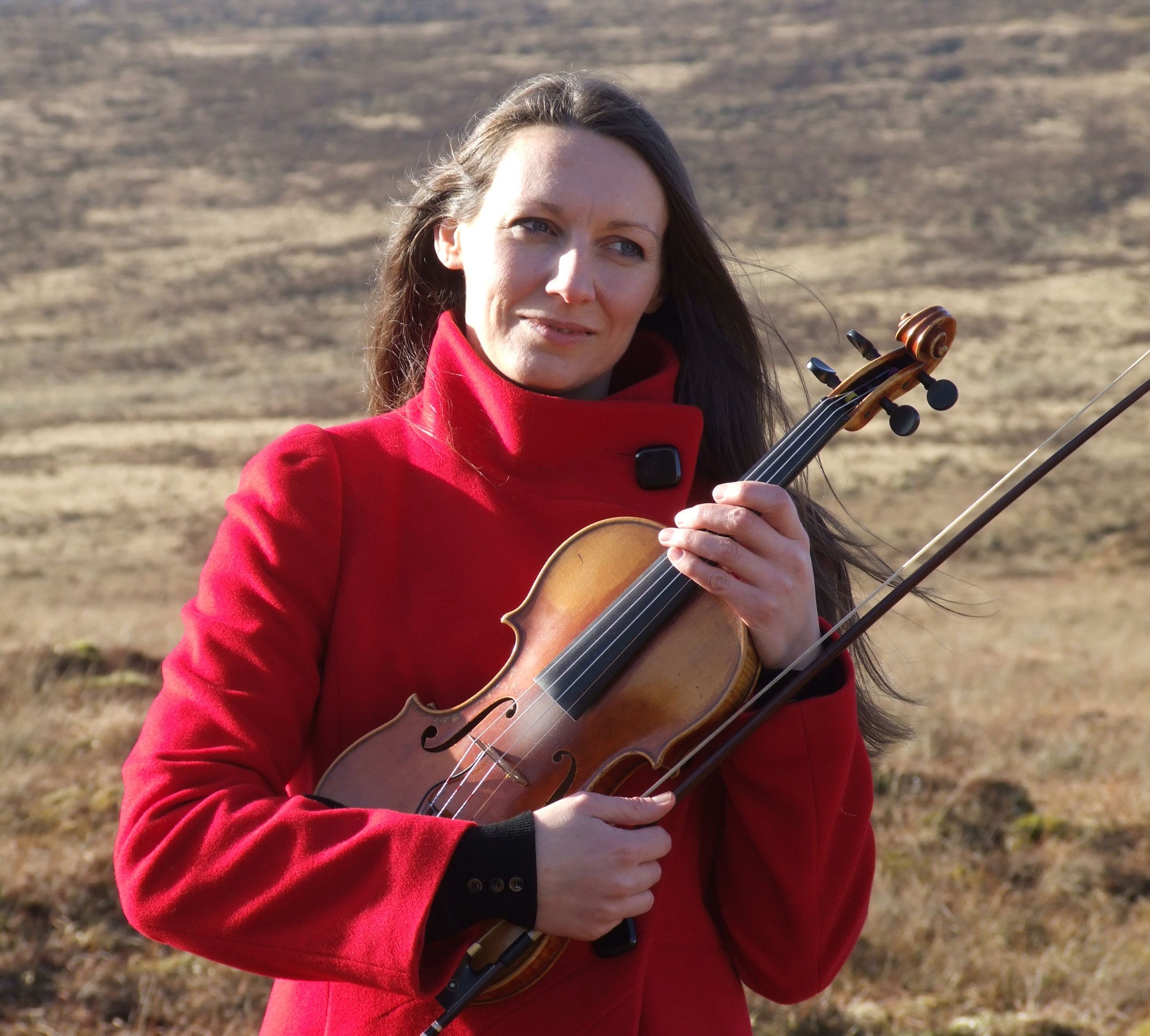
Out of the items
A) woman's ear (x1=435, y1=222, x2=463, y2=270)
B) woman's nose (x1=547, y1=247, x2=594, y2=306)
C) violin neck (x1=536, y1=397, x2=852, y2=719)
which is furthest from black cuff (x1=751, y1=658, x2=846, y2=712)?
woman's ear (x1=435, y1=222, x2=463, y2=270)

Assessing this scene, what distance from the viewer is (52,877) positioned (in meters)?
4.34

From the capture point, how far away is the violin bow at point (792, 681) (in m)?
1.68

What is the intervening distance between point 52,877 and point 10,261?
34.7 meters

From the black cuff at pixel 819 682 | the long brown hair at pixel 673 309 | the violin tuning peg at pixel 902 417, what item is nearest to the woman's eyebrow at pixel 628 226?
the long brown hair at pixel 673 309

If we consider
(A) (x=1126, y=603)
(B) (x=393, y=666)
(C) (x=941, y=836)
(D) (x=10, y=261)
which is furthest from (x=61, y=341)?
(B) (x=393, y=666)

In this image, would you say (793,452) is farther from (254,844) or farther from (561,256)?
(254,844)

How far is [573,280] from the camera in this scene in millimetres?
2020

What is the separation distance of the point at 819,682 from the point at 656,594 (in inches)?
11.4

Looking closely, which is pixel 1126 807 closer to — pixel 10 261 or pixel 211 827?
pixel 211 827

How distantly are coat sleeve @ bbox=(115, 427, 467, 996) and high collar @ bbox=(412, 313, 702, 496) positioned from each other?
46 cm

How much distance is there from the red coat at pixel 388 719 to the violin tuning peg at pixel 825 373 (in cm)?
22

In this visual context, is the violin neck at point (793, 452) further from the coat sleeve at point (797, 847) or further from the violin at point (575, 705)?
the coat sleeve at point (797, 847)

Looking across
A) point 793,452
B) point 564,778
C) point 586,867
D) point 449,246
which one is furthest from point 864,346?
point 586,867

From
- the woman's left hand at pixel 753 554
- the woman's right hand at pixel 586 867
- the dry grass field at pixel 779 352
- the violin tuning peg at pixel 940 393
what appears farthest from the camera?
the dry grass field at pixel 779 352
